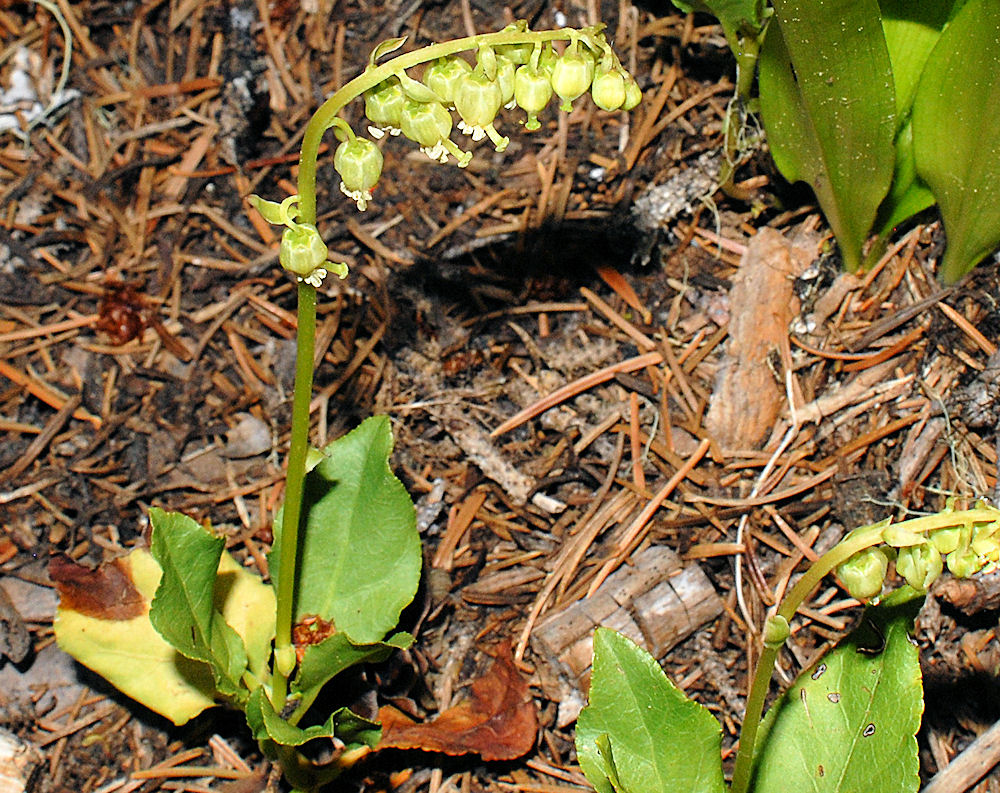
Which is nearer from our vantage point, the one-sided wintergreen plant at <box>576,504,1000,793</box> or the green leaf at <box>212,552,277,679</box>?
the one-sided wintergreen plant at <box>576,504,1000,793</box>

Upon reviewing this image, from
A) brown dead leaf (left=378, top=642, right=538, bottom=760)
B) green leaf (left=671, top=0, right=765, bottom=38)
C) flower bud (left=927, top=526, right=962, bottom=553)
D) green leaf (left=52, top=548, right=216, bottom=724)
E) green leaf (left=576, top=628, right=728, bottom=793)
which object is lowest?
brown dead leaf (left=378, top=642, right=538, bottom=760)

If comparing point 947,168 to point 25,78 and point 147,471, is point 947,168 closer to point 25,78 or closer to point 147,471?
point 147,471

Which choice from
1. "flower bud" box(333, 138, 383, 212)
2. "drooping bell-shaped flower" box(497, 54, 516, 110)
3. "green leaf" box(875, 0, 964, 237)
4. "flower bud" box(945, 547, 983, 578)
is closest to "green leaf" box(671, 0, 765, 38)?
"green leaf" box(875, 0, 964, 237)

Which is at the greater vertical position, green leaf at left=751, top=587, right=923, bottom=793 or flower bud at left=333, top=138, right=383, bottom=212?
flower bud at left=333, top=138, right=383, bottom=212

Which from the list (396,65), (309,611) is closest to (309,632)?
(309,611)

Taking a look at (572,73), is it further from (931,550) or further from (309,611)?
(309,611)

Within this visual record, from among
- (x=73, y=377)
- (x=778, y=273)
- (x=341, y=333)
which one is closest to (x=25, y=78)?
(x=73, y=377)

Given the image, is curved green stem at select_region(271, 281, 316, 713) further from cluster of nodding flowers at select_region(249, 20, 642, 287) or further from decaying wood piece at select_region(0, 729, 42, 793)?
decaying wood piece at select_region(0, 729, 42, 793)

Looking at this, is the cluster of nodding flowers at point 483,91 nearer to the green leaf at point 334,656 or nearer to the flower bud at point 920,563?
the flower bud at point 920,563
